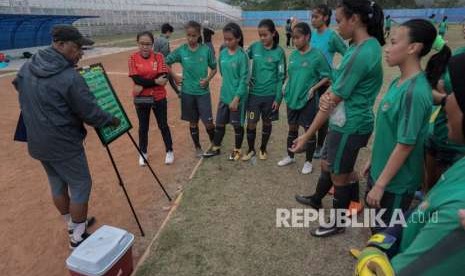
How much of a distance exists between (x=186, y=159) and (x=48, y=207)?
2133 millimetres

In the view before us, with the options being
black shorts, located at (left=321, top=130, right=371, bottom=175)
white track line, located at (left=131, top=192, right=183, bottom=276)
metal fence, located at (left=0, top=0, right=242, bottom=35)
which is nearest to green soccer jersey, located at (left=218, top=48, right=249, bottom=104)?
white track line, located at (left=131, top=192, right=183, bottom=276)

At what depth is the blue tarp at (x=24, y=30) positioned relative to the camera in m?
16.6

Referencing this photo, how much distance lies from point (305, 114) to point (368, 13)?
2.18 m

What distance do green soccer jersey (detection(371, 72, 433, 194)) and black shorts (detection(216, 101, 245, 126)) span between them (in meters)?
2.69

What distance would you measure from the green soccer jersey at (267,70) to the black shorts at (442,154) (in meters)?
2.39

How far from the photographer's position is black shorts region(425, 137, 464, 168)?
2656 mm

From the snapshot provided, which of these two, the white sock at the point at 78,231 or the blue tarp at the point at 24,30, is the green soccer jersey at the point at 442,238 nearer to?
the white sock at the point at 78,231

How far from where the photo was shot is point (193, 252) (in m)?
3.21

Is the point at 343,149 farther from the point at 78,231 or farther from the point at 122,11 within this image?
the point at 122,11

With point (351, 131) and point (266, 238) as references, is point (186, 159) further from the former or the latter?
point (351, 131)

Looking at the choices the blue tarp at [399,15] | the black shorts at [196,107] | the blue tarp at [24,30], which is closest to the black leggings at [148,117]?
the black shorts at [196,107]

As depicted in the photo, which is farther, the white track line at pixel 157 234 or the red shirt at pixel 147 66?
the red shirt at pixel 147 66

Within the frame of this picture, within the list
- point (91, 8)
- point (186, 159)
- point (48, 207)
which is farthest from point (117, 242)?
point (91, 8)

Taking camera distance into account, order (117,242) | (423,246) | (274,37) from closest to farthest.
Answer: (423,246)
(117,242)
(274,37)
